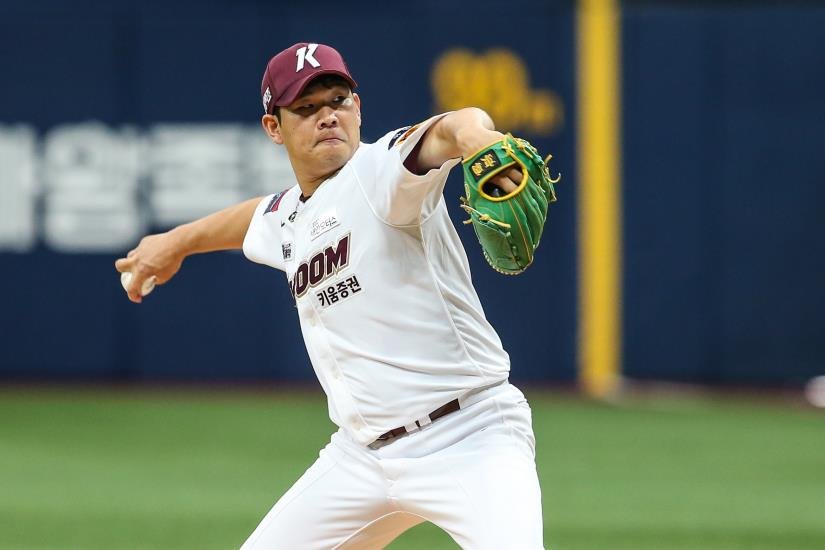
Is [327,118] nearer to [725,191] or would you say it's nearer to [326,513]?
[326,513]

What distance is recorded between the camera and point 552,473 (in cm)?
862

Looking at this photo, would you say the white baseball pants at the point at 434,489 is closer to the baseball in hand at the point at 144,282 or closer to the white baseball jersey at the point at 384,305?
the white baseball jersey at the point at 384,305

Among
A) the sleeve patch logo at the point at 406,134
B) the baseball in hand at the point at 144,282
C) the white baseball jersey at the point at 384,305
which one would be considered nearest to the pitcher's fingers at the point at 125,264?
the baseball in hand at the point at 144,282

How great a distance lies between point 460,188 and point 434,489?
26.6 feet

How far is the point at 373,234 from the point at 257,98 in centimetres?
856

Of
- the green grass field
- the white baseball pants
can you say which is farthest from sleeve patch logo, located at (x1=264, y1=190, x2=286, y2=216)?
the green grass field

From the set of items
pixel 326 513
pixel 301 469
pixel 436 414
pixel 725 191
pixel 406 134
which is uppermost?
pixel 406 134

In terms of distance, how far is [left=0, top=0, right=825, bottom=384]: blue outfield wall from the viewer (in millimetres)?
12094

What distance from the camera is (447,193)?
39.3ft

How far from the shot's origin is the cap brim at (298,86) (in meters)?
3.90

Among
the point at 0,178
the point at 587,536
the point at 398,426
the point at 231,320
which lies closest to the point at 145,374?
the point at 231,320

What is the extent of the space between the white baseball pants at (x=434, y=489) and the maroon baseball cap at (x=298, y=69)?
0.98 meters

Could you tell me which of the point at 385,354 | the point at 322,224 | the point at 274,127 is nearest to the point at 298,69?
the point at 274,127

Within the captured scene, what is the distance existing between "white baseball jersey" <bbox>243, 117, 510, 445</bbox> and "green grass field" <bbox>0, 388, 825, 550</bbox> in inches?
116
